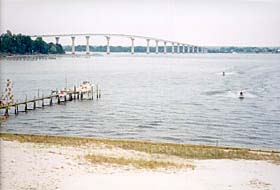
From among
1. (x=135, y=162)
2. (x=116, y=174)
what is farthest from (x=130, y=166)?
(x=116, y=174)

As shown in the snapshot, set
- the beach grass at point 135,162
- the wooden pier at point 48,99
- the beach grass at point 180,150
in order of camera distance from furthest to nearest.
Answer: the wooden pier at point 48,99
the beach grass at point 180,150
the beach grass at point 135,162

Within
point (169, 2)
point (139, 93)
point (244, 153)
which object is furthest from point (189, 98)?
point (244, 153)

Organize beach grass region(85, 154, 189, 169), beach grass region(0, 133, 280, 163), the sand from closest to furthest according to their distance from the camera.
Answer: the sand < beach grass region(85, 154, 189, 169) < beach grass region(0, 133, 280, 163)

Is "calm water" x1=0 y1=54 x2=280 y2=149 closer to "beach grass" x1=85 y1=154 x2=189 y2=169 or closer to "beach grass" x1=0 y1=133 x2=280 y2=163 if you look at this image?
"beach grass" x1=0 y1=133 x2=280 y2=163

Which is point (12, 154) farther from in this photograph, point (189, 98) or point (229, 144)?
point (189, 98)

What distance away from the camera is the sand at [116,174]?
409 centimetres

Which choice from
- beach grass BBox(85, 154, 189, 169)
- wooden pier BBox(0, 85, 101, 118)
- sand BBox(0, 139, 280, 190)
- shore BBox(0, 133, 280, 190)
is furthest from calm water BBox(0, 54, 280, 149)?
sand BBox(0, 139, 280, 190)

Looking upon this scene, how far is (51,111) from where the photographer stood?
1194 cm

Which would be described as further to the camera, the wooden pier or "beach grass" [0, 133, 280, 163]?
the wooden pier

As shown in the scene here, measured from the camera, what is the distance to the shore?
13.6ft

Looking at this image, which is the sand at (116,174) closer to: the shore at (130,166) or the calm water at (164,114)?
the shore at (130,166)

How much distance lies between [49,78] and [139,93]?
525 cm

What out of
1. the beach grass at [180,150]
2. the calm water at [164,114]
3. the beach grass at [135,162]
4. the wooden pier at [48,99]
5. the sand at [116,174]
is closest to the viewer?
the sand at [116,174]

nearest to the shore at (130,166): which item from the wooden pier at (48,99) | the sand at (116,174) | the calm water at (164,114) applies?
the sand at (116,174)
